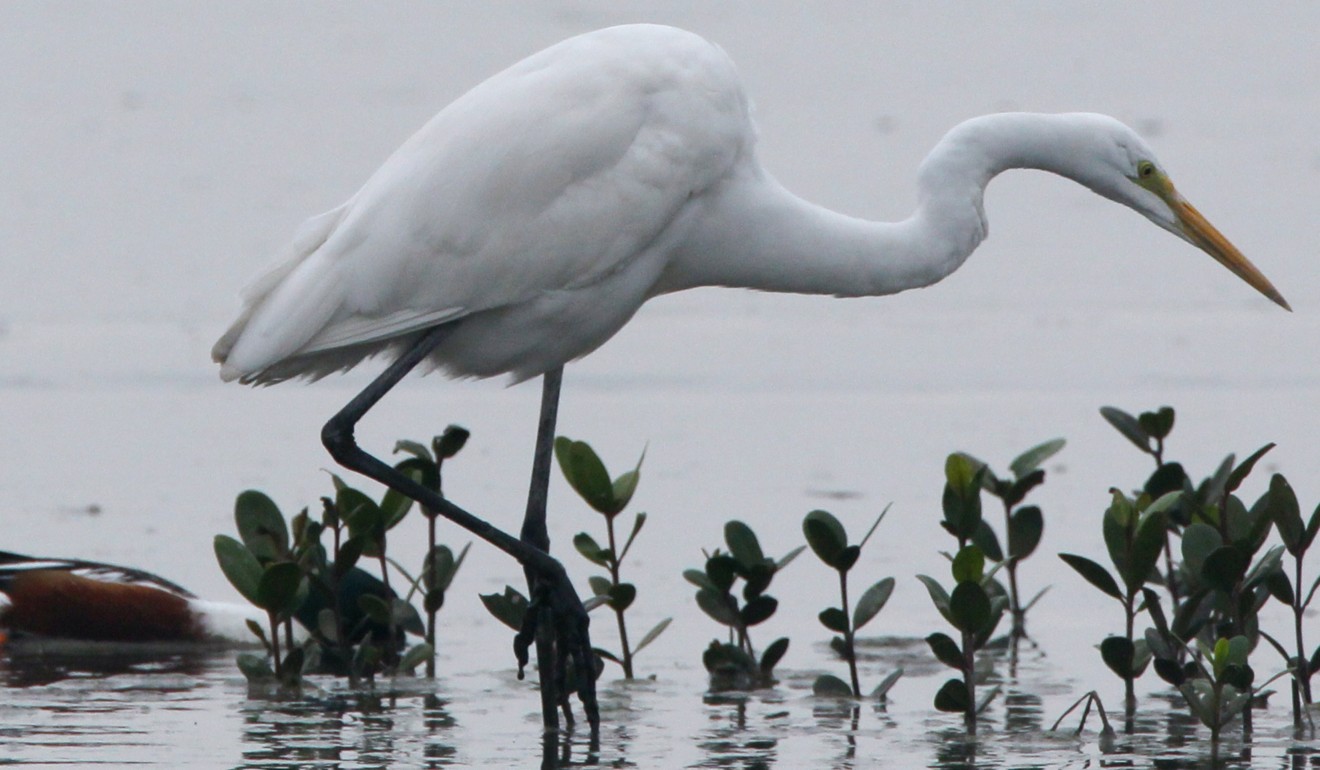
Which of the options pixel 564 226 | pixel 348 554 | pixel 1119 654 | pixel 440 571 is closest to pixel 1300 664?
pixel 1119 654

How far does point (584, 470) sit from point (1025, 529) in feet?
3.71

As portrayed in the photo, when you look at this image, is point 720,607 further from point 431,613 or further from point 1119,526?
point 1119,526

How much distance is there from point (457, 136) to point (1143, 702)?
6.65 feet

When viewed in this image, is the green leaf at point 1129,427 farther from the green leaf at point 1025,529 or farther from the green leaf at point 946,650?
the green leaf at point 946,650

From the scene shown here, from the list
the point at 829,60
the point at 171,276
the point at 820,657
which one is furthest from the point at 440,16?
the point at 820,657

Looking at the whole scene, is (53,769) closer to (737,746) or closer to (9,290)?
(737,746)

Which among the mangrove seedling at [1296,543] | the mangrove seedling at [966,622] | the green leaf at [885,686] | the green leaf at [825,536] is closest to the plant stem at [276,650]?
the green leaf at [825,536]

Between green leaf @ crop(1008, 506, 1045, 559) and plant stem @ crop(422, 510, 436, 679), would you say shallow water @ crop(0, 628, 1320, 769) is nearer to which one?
plant stem @ crop(422, 510, 436, 679)

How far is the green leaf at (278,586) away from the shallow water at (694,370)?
0.77 ft

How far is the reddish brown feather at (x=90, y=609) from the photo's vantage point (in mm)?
5859

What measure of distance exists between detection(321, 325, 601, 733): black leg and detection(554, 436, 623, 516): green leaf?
184mm

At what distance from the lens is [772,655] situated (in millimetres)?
5441

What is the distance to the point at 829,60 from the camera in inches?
628

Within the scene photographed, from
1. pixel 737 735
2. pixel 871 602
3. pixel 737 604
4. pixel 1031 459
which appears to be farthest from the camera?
pixel 1031 459
